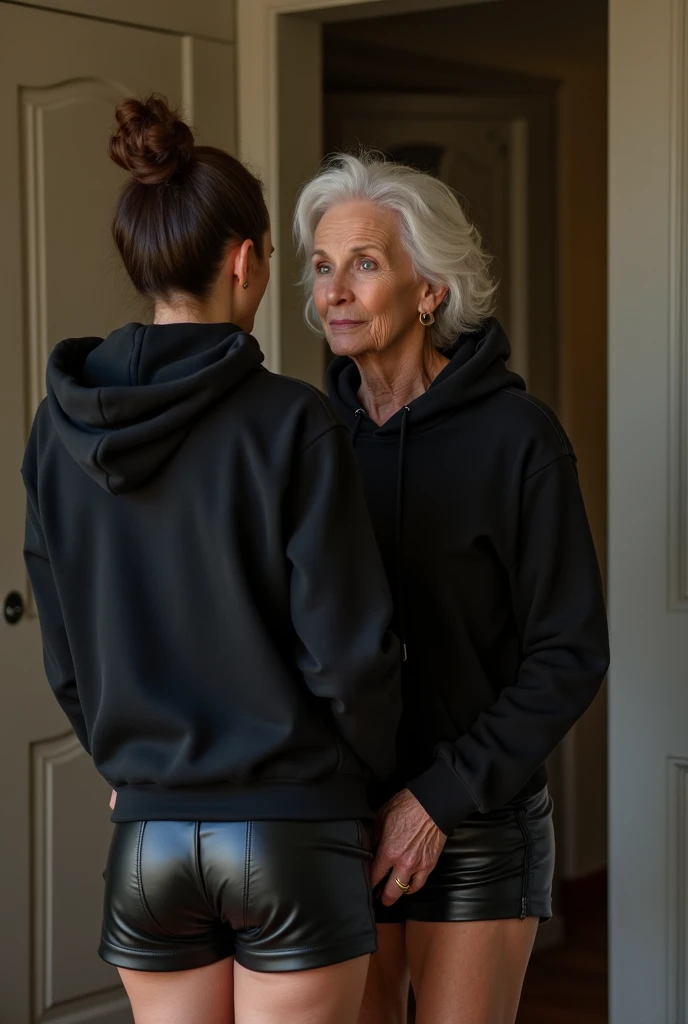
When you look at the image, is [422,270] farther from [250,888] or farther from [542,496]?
[250,888]

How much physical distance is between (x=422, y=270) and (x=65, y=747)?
147 cm

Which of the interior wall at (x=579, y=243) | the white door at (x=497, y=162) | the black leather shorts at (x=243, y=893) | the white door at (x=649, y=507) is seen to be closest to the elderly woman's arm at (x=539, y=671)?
the black leather shorts at (x=243, y=893)

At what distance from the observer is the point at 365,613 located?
136cm

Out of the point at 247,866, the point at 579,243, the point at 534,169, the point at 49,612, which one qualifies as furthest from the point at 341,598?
the point at 579,243

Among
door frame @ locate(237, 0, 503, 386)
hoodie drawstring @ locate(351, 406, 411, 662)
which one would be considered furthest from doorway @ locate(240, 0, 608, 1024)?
hoodie drawstring @ locate(351, 406, 411, 662)

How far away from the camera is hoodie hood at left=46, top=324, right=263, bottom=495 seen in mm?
1274

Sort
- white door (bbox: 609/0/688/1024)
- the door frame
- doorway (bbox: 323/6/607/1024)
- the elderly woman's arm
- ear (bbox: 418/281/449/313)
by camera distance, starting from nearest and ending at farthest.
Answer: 1. the elderly woman's arm
2. ear (bbox: 418/281/449/313)
3. white door (bbox: 609/0/688/1024)
4. the door frame
5. doorway (bbox: 323/6/607/1024)

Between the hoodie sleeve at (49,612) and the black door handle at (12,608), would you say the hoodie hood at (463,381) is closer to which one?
the hoodie sleeve at (49,612)

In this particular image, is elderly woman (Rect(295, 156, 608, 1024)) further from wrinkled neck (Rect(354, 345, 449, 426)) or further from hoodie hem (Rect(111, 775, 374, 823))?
hoodie hem (Rect(111, 775, 374, 823))

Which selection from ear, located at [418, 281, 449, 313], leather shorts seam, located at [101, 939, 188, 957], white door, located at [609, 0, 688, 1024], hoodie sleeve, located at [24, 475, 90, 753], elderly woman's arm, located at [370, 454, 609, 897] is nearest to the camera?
leather shorts seam, located at [101, 939, 188, 957]

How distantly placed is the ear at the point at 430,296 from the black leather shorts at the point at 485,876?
695 millimetres

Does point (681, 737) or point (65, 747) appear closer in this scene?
point (681, 737)

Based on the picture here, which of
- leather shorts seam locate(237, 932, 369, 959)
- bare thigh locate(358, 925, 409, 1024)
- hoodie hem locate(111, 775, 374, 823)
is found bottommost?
bare thigh locate(358, 925, 409, 1024)

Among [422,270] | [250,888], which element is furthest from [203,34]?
[250,888]
